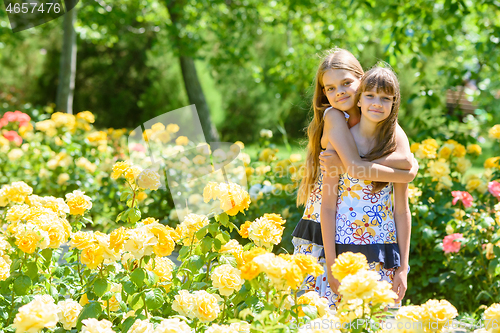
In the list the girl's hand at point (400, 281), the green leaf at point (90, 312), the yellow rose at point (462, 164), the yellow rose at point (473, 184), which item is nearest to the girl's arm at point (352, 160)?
the girl's hand at point (400, 281)

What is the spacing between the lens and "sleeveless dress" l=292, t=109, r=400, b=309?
1.73 meters

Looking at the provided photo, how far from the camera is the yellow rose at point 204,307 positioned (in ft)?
4.24

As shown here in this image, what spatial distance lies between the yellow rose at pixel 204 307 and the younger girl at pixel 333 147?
0.58 meters

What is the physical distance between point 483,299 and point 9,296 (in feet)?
8.24

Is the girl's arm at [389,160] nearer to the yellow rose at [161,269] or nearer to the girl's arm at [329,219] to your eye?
the girl's arm at [329,219]

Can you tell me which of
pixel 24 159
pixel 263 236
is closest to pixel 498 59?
pixel 263 236

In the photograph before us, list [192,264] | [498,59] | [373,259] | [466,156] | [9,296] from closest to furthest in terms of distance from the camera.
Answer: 1. [192,264]
2. [373,259]
3. [9,296]
4. [466,156]
5. [498,59]

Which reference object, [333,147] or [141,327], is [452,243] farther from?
[141,327]

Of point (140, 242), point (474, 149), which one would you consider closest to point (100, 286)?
point (140, 242)

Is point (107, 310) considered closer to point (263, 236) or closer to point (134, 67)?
point (263, 236)

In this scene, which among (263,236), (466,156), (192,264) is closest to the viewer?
(263,236)

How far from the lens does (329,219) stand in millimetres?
1735

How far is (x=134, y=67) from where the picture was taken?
42.5 feet

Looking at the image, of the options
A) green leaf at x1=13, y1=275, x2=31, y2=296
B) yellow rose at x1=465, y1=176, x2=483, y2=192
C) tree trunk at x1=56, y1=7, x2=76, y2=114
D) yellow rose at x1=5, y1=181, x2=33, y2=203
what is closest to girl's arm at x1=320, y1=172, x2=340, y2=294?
green leaf at x1=13, y1=275, x2=31, y2=296
